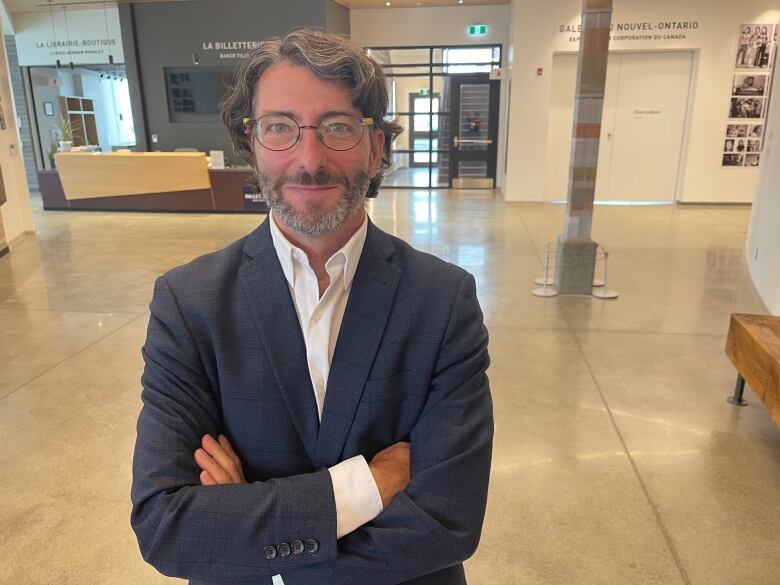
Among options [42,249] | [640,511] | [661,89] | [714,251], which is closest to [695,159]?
[661,89]

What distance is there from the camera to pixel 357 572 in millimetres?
1142

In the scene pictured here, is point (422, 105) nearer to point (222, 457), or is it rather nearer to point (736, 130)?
point (736, 130)

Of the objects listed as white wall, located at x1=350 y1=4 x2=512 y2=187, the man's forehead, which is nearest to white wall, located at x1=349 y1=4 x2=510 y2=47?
white wall, located at x1=350 y1=4 x2=512 y2=187

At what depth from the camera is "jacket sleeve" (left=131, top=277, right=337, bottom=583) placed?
110cm

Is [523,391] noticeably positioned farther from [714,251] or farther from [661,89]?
[661,89]

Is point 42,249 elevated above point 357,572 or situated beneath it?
situated beneath

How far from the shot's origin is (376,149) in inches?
52.6

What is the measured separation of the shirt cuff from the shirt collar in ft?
1.29

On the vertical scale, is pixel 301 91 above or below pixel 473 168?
above

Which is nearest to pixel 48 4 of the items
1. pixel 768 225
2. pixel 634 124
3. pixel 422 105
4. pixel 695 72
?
pixel 422 105

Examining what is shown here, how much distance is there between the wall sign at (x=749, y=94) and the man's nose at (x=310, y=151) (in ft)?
35.2

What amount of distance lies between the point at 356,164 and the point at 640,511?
6.51 feet

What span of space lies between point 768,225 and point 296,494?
18.3 feet

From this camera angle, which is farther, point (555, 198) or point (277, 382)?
point (555, 198)
